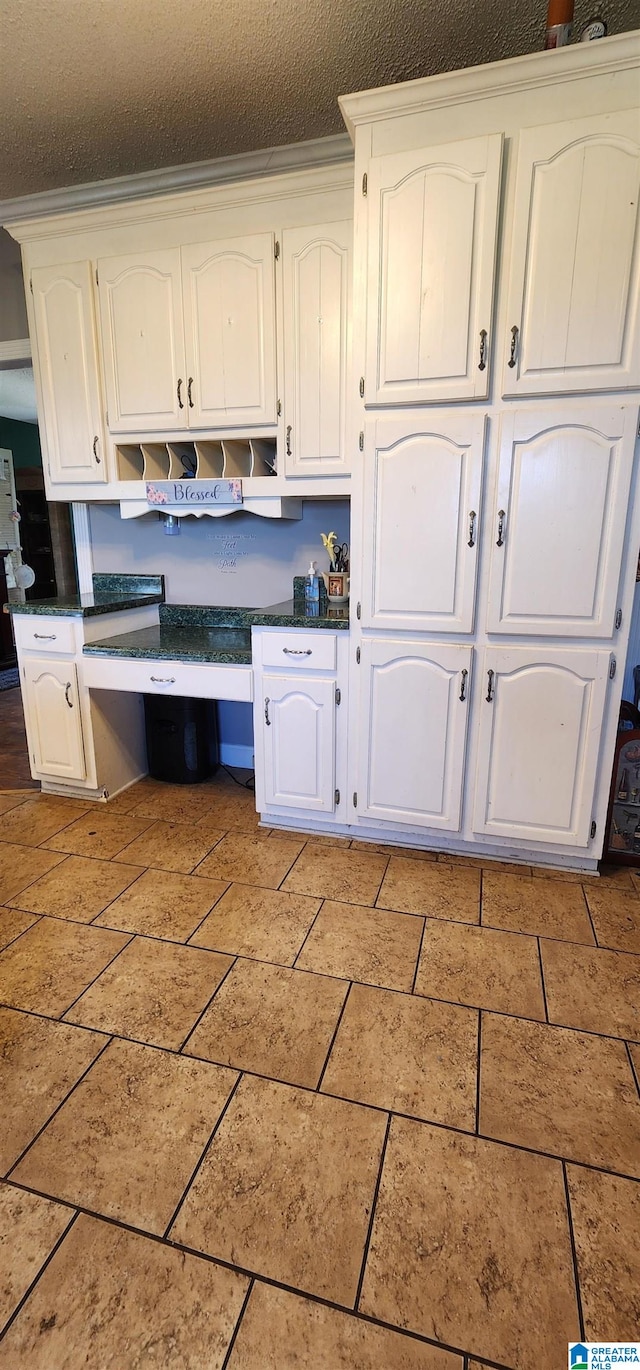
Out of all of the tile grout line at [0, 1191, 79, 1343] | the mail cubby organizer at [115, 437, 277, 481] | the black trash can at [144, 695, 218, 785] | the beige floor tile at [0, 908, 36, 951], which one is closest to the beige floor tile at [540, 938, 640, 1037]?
the tile grout line at [0, 1191, 79, 1343]

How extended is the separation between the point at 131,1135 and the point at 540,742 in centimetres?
164

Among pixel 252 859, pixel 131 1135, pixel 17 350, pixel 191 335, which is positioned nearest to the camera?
pixel 131 1135

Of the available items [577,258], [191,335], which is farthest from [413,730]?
[191,335]

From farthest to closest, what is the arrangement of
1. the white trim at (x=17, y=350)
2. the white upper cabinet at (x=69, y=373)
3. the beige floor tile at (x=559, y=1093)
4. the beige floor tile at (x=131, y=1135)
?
the white trim at (x=17, y=350) < the white upper cabinet at (x=69, y=373) < the beige floor tile at (x=559, y=1093) < the beige floor tile at (x=131, y=1135)

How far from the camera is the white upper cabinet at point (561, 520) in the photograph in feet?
6.41

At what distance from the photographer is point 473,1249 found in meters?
1.11

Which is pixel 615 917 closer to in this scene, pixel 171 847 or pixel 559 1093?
pixel 559 1093

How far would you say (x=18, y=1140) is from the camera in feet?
4.32

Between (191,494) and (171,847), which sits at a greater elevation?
(191,494)

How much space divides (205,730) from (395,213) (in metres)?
2.24

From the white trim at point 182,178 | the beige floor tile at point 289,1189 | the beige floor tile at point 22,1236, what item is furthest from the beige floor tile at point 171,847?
the white trim at point 182,178

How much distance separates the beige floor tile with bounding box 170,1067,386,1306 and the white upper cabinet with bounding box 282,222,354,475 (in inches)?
82.2

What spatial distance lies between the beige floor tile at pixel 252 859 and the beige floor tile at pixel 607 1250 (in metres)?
1.26

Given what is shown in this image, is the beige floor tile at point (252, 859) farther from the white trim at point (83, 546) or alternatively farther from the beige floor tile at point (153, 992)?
the white trim at point (83, 546)
